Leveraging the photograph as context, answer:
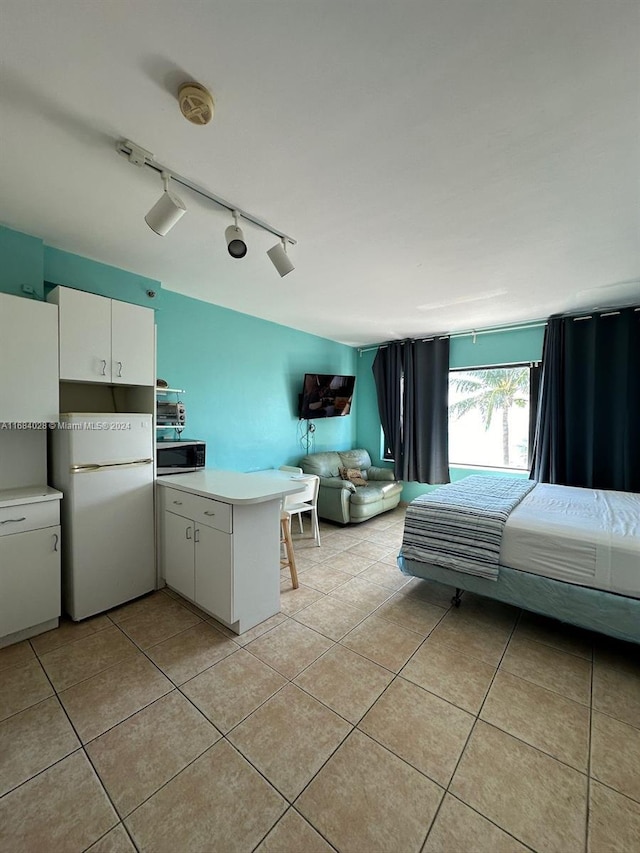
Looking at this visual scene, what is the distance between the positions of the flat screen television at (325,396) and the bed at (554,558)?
7.38 feet

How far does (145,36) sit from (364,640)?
2837 millimetres

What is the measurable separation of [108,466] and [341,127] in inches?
92.1

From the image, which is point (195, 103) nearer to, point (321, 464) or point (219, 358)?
point (219, 358)

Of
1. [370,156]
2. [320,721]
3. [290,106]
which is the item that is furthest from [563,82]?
[320,721]

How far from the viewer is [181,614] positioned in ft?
7.53

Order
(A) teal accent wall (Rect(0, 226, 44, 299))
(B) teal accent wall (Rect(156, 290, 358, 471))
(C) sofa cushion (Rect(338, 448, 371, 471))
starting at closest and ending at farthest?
(A) teal accent wall (Rect(0, 226, 44, 299)) → (B) teal accent wall (Rect(156, 290, 358, 471)) → (C) sofa cushion (Rect(338, 448, 371, 471))

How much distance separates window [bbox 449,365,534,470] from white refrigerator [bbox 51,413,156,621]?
4057 mm

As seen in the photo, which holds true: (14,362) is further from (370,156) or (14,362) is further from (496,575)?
(496,575)

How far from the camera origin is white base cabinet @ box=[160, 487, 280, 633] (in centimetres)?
200

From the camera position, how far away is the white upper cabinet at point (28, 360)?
1.92 meters

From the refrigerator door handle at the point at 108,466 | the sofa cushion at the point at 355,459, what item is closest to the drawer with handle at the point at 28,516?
the refrigerator door handle at the point at 108,466

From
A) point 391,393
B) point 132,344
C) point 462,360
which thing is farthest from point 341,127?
point 391,393

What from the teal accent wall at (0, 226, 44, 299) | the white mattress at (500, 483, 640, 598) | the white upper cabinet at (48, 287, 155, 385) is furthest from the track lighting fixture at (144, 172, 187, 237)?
the white mattress at (500, 483, 640, 598)

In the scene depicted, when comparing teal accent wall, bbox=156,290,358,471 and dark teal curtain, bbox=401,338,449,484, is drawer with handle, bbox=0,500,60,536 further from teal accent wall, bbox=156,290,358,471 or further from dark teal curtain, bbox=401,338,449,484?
dark teal curtain, bbox=401,338,449,484
